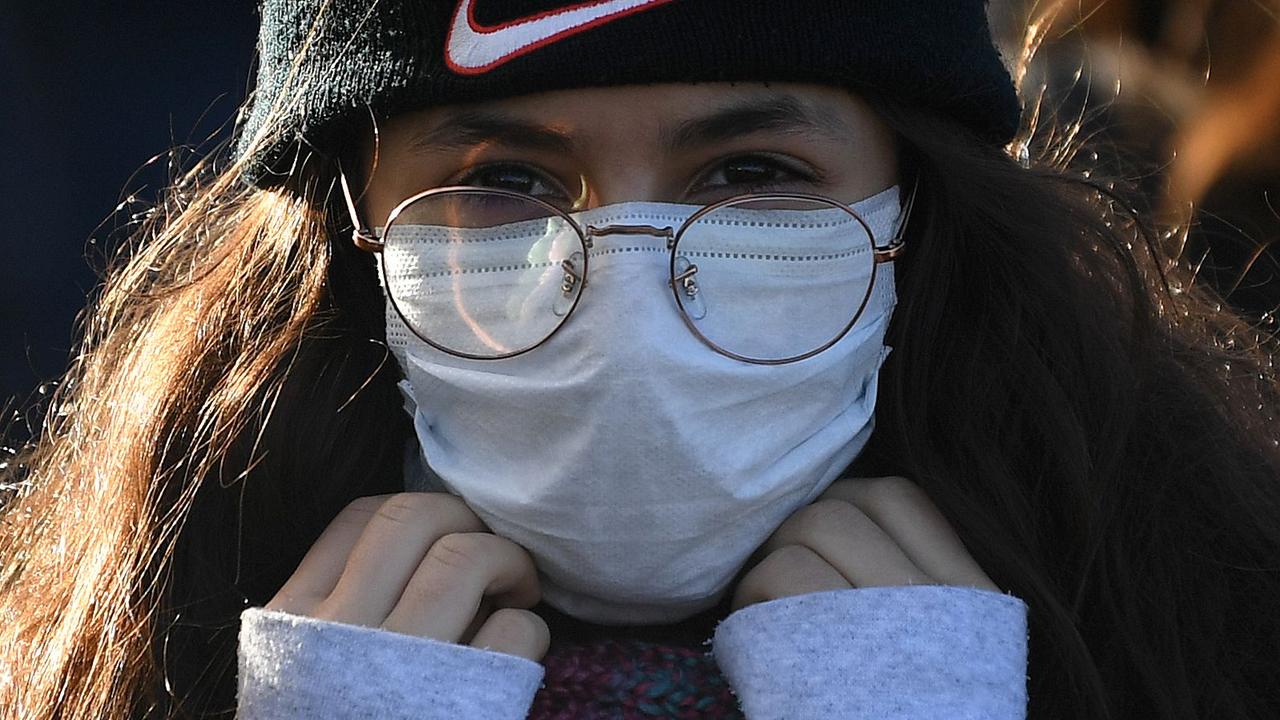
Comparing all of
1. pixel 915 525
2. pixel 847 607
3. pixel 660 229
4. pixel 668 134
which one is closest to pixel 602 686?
pixel 847 607

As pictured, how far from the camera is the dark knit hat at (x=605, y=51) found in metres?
1.67

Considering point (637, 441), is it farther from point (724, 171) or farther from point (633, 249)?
point (724, 171)

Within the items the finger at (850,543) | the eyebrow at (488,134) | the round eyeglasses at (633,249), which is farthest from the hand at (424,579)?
the eyebrow at (488,134)

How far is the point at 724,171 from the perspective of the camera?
5.89ft

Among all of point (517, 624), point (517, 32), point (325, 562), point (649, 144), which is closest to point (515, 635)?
point (517, 624)

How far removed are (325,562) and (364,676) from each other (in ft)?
0.76

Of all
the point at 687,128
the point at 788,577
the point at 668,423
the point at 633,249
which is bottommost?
the point at 788,577

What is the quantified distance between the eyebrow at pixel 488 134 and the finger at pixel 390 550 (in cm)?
46

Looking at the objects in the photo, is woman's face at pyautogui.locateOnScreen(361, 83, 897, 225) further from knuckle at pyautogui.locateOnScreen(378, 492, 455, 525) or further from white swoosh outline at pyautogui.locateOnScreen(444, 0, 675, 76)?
knuckle at pyautogui.locateOnScreen(378, 492, 455, 525)

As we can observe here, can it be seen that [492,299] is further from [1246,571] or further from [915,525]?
[1246,571]

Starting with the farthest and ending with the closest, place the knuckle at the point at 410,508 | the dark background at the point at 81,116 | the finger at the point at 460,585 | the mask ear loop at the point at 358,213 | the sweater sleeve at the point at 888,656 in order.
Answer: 1. the dark background at the point at 81,116
2. the mask ear loop at the point at 358,213
3. the knuckle at the point at 410,508
4. the finger at the point at 460,585
5. the sweater sleeve at the point at 888,656

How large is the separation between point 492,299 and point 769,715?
62 centimetres

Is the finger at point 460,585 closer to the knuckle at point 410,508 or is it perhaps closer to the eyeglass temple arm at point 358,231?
the knuckle at point 410,508

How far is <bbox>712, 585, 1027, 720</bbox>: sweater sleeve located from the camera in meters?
1.50
